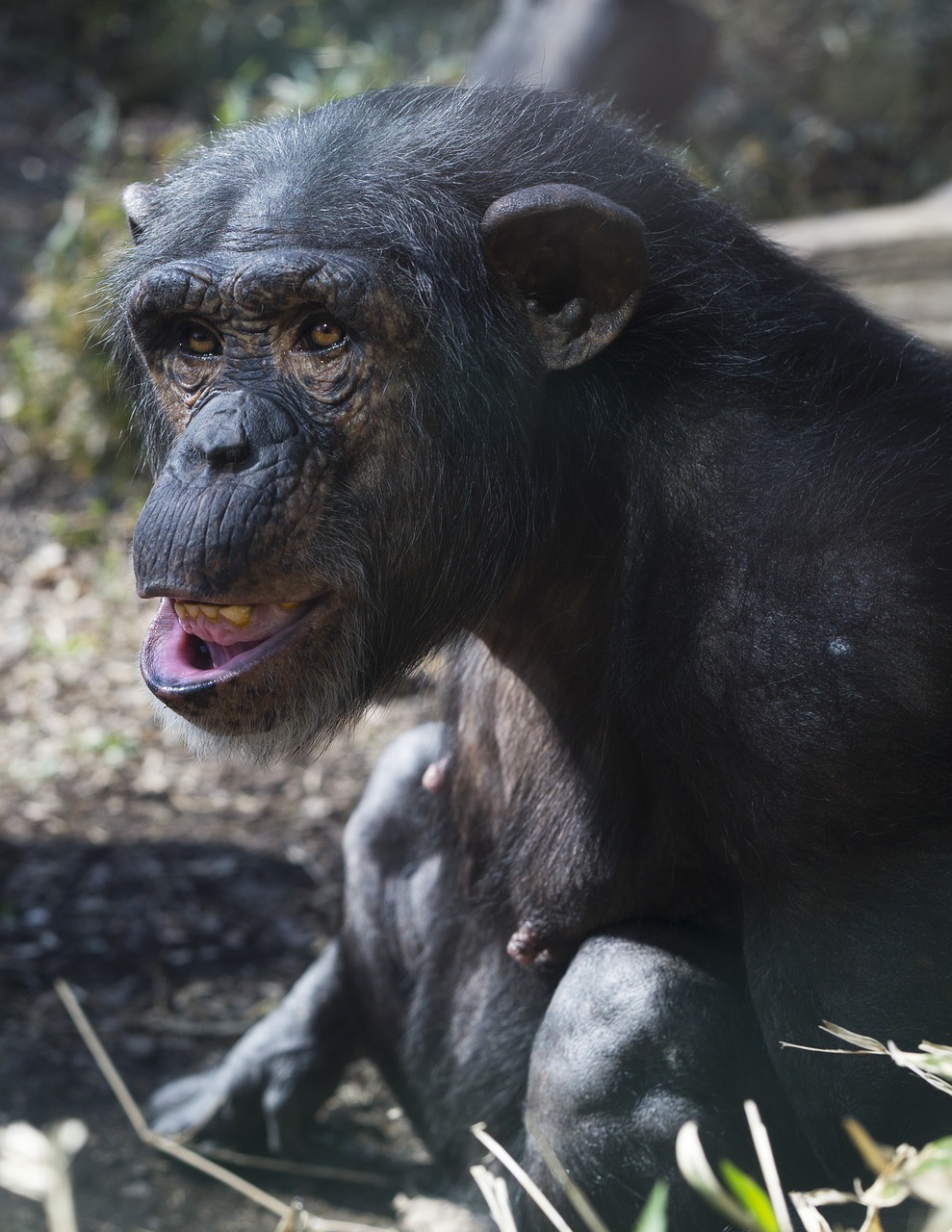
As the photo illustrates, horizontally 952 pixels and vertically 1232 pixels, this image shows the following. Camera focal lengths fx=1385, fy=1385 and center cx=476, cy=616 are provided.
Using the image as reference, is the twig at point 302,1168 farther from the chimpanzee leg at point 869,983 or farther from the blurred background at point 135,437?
the chimpanzee leg at point 869,983

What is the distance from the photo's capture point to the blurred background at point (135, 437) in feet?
16.8

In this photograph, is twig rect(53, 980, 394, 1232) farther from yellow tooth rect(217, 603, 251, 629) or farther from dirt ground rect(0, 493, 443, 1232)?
yellow tooth rect(217, 603, 251, 629)

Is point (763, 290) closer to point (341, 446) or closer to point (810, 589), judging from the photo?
point (810, 589)

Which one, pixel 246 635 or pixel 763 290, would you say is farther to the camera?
pixel 763 290

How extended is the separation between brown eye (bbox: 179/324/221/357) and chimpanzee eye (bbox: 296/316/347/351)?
245 mm

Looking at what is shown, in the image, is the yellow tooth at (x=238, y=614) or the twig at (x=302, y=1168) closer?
the yellow tooth at (x=238, y=614)

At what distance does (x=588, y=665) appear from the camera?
358cm

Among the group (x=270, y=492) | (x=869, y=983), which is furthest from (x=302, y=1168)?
(x=270, y=492)

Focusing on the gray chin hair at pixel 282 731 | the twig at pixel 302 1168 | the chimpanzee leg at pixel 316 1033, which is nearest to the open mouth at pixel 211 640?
the gray chin hair at pixel 282 731

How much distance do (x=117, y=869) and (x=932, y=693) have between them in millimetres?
4052

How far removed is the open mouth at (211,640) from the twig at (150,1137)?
4.92 ft

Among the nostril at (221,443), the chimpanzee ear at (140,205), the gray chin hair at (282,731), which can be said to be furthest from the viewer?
the chimpanzee ear at (140,205)

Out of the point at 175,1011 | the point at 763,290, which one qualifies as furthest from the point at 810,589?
the point at 175,1011

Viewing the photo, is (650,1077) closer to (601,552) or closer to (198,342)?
(601,552)
